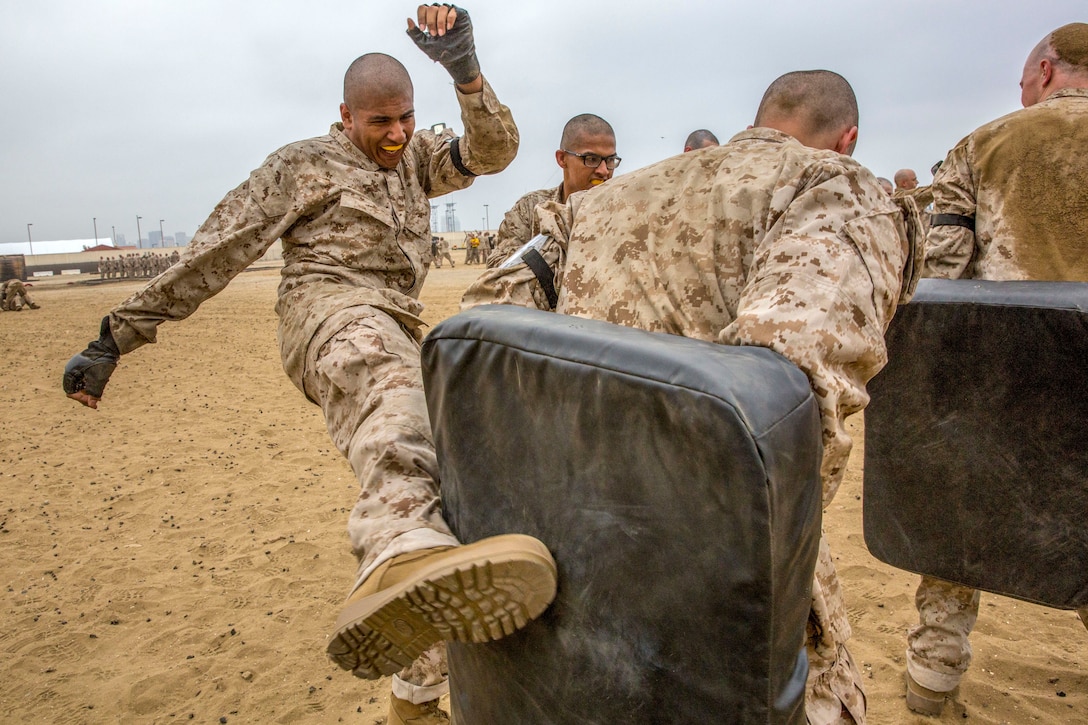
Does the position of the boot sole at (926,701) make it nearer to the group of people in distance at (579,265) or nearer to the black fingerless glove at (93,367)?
the group of people in distance at (579,265)

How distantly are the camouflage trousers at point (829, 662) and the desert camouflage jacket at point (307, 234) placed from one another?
1904 millimetres

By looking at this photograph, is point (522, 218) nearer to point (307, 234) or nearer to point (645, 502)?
point (307, 234)

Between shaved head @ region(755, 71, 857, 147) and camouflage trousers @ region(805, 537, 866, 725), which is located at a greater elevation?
shaved head @ region(755, 71, 857, 147)

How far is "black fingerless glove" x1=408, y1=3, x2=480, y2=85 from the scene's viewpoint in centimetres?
274

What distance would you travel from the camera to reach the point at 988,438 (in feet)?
8.09

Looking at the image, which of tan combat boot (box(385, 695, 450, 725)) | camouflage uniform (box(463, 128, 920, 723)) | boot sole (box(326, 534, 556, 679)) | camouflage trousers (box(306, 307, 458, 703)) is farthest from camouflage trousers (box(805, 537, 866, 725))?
tan combat boot (box(385, 695, 450, 725))

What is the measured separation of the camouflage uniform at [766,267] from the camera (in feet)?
4.91

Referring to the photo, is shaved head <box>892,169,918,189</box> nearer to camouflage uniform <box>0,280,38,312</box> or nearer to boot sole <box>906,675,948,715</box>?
boot sole <box>906,675,948,715</box>

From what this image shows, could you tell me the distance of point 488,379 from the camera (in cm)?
138

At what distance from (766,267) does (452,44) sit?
1.77m

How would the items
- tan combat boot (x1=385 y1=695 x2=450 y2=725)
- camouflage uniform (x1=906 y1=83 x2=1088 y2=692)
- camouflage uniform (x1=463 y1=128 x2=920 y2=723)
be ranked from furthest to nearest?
camouflage uniform (x1=906 y1=83 x2=1088 y2=692) → tan combat boot (x1=385 y1=695 x2=450 y2=725) → camouflage uniform (x1=463 y1=128 x2=920 y2=723)

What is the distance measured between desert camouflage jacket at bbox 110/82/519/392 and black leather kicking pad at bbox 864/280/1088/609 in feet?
6.26

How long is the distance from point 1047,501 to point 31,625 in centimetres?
477

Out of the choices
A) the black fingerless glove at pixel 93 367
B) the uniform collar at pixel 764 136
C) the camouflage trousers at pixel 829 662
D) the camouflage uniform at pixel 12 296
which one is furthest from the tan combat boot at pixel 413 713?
the camouflage uniform at pixel 12 296
